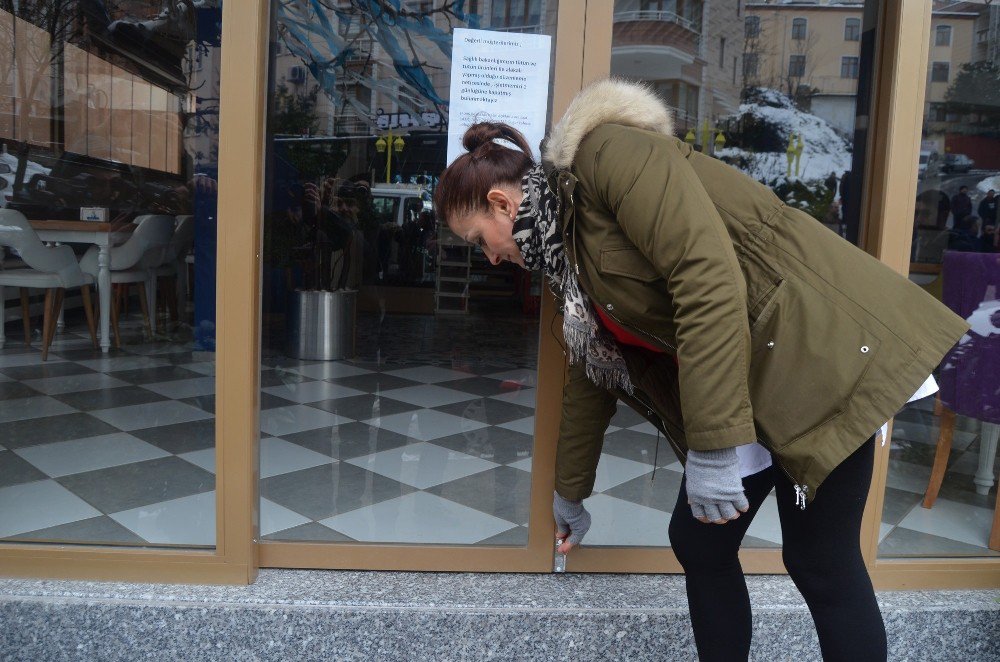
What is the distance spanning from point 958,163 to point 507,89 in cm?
189

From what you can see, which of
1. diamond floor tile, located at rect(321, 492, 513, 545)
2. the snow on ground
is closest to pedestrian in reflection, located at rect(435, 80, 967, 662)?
diamond floor tile, located at rect(321, 492, 513, 545)

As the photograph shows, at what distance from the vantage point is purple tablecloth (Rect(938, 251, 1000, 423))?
7.45 feet

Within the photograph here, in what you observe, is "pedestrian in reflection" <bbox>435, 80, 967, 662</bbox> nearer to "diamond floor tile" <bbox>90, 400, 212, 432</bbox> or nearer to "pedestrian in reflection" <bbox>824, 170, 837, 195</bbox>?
"diamond floor tile" <bbox>90, 400, 212, 432</bbox>

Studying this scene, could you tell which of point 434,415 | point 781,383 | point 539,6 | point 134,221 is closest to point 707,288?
point 781,383

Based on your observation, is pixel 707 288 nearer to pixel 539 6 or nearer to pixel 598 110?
pixel 598 110

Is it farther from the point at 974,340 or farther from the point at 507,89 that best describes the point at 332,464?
the point at 974,340

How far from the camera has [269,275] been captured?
327 centimetres

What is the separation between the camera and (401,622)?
1.74 metres

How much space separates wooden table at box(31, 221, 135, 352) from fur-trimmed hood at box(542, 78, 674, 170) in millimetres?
3448

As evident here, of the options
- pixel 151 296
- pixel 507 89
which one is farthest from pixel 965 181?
pixel 151 296

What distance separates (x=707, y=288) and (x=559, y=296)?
460 mm

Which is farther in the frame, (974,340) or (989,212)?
(989,212)

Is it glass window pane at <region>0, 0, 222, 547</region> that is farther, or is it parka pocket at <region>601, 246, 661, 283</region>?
glass window pane at <region>0, 0, 222, 547</region>

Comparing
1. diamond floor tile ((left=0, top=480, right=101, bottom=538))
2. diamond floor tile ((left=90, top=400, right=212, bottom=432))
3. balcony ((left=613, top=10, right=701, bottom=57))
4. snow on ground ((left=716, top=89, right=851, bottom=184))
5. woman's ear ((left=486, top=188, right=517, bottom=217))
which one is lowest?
diamond floor tile ((left=0, top=480, right=101, bottom=538))
